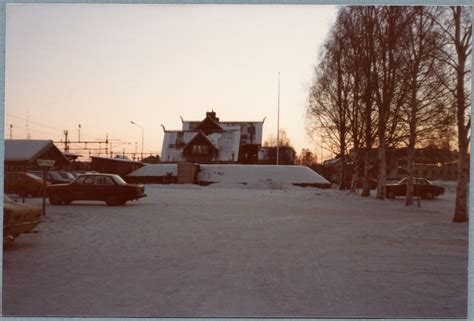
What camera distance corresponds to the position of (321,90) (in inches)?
943

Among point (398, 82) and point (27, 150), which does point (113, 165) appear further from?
point (27, 150)

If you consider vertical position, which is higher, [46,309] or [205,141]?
[205,141]

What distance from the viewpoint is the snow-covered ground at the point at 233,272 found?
493 cm

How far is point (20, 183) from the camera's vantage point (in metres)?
9.02

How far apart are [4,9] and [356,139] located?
1923 centimetres

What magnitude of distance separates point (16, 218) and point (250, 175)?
25709 mm

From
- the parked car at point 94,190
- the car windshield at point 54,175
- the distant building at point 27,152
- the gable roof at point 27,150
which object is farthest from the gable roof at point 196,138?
the gable roof at point 27,150

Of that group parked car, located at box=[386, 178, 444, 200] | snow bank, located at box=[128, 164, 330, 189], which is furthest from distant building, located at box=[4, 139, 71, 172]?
snow bank, located at box=[128, 164, 330, 189]

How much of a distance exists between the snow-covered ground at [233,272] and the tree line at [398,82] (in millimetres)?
2978

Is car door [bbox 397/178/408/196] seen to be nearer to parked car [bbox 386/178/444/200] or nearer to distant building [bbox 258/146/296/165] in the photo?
parked car [bbox 386/178/444/200]

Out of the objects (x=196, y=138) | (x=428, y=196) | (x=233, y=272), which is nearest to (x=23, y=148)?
(x=233, y=272)

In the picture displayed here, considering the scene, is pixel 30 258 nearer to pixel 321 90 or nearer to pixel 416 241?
pixel 416 241

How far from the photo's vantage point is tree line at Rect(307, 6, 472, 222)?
938 cm

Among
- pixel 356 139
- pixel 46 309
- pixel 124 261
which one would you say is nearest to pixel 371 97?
pixel 356 139
